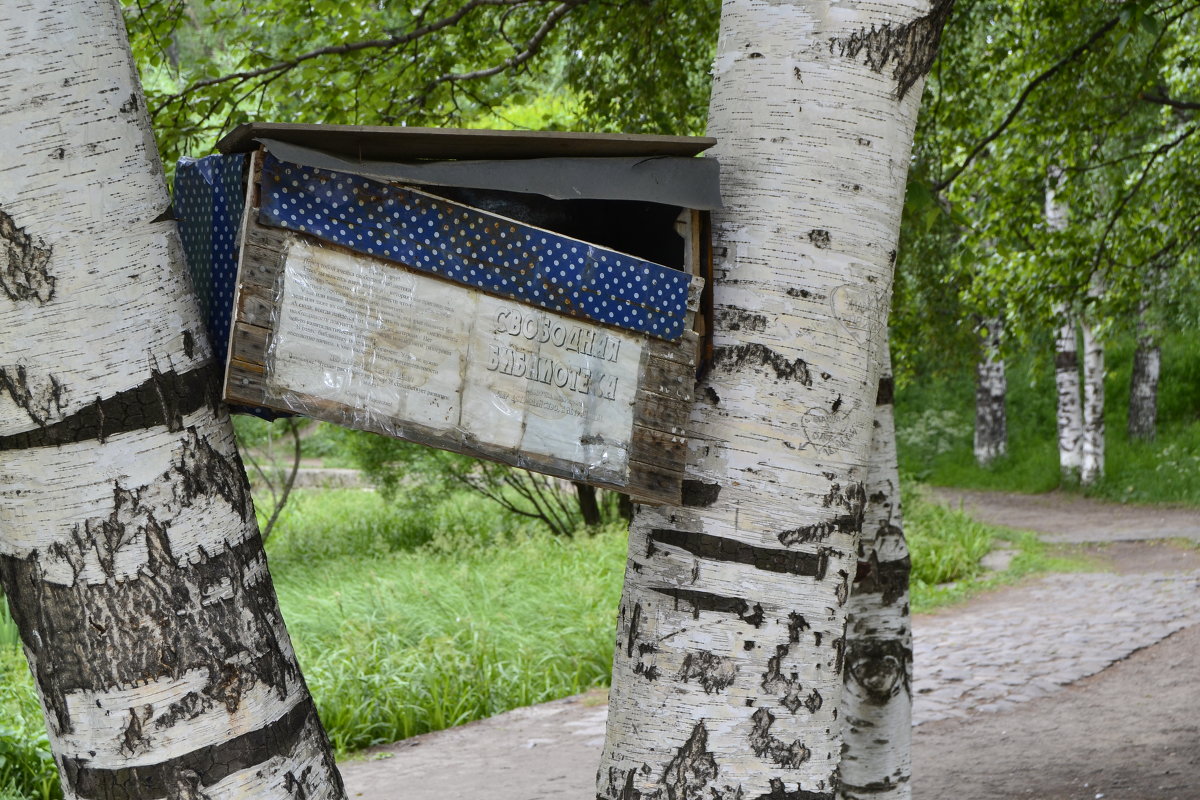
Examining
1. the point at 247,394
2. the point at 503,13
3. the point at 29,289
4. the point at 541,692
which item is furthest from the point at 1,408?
the point at 541,692

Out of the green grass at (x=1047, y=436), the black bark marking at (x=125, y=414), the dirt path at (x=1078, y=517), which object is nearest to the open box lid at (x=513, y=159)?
the black bark marking at (x=125, y=414)

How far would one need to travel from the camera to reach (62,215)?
1298 millimetres

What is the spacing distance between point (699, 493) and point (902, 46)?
734 millimetres

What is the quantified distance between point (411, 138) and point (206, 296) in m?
0.44

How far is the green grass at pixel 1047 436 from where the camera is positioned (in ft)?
51.0

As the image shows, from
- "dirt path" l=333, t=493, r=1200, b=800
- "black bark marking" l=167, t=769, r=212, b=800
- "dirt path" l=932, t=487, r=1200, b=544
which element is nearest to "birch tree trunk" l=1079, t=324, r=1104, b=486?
"dirt path" l=932, t=487, r=1200, b=544

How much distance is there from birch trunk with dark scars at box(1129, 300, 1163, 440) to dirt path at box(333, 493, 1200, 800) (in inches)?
338

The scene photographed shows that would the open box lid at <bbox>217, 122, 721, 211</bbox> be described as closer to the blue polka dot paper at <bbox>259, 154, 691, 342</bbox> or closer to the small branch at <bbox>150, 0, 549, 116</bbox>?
the blue polka dot paper at <bbox>259, 154, 691, 342</bbox>

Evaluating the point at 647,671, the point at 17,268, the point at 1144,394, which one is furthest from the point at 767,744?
the point at 1144,394

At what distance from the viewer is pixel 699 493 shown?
152cm

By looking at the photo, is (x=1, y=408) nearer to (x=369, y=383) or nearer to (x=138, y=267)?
(x=138, y=267)

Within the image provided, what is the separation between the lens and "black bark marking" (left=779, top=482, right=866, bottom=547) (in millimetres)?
1509

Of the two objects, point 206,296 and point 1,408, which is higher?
point 206,296

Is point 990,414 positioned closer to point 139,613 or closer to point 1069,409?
point 1069,409
